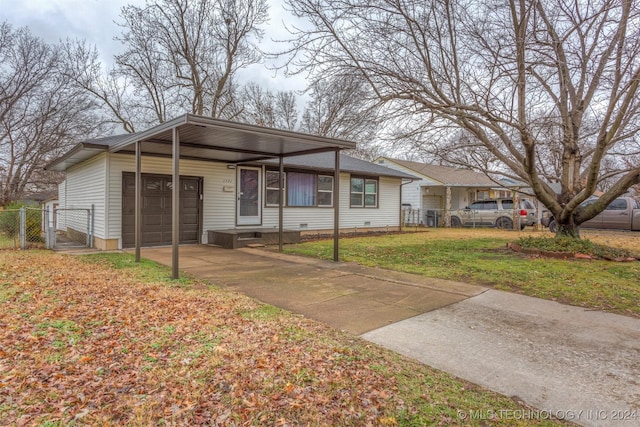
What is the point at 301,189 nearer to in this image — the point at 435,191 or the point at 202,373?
the point at 202,373

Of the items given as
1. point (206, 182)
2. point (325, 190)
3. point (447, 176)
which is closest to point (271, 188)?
point (206, 182)

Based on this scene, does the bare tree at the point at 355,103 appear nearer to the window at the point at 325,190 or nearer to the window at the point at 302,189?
the window at the point at 302,189

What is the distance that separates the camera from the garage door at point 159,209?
937 cm

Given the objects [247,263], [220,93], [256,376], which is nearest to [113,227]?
[247,263]

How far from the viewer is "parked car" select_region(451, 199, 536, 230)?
18266 millimetres

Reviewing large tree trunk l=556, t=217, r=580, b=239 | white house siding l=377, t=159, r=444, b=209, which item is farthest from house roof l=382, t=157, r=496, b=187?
large tree trunk l=556, t=217, r=580, b=239

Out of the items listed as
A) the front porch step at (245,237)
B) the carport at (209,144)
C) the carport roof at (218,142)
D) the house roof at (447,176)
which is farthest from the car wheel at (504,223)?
the carport roof at (218,142)

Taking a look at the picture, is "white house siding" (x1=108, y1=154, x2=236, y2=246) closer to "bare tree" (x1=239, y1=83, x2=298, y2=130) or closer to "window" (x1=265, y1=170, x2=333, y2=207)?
"window" (x1=265, y1=170, x2=333, y2=207)

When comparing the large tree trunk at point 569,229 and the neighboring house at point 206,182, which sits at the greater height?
the neighboring house at point 206,182

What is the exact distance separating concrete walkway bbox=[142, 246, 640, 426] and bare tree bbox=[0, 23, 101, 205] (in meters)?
20.5

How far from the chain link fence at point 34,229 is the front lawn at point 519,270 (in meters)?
6.04

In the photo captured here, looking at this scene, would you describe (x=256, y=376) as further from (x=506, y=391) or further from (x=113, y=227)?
(x=113, y=227)

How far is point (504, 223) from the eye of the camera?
18844 millimetres

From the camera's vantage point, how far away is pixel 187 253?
29.5 feet
